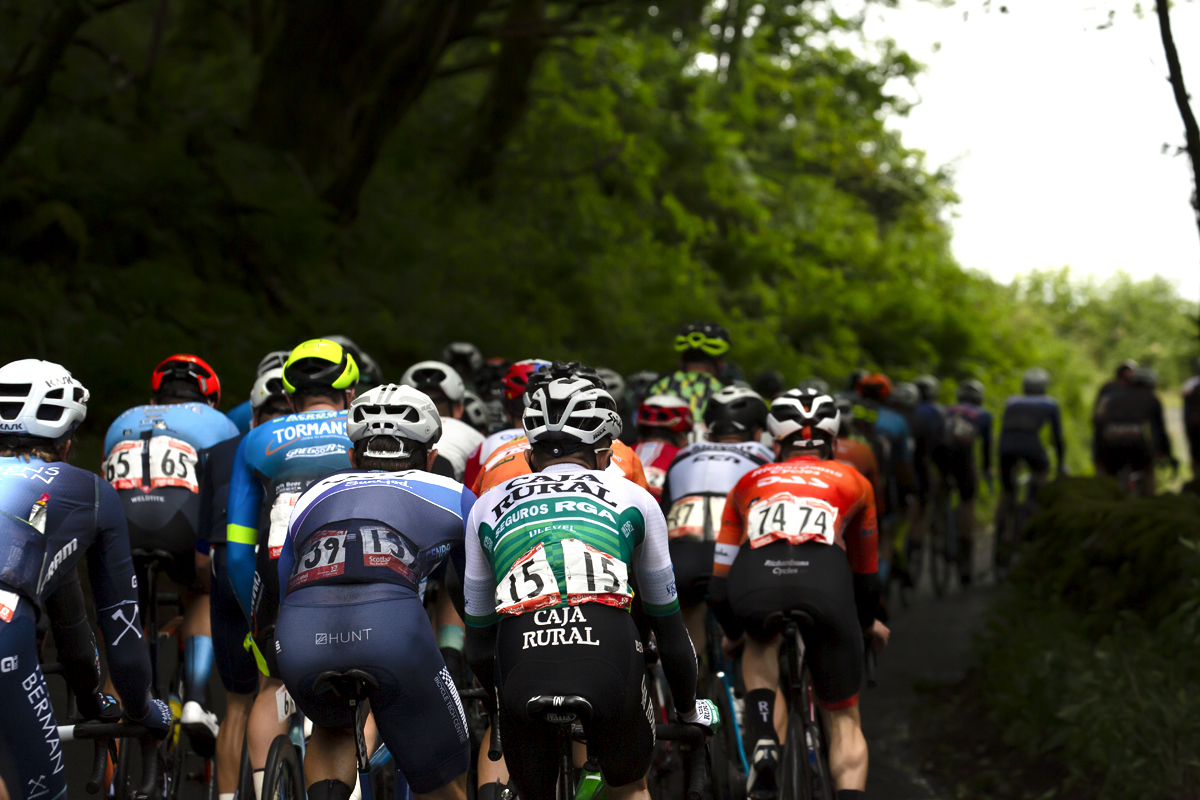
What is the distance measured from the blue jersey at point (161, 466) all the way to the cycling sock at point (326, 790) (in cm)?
258

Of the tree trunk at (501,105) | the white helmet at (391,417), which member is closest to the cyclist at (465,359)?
the white helmet at (391,417)

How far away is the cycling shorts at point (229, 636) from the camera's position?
6.21 meters

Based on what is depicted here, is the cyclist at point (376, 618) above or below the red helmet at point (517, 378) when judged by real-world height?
below

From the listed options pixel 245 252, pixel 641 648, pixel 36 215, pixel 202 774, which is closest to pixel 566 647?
pixel 641 648

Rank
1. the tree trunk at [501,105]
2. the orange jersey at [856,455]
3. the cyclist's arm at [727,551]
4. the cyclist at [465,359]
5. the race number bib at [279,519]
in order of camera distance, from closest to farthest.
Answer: the race number bib at [279,519] → the cyclist's arm at [727,551] → the orange jersey at [856,455] → the cyclist at [465,359] → the tree trunk at [501,105]

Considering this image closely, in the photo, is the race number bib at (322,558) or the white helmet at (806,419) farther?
the white helmet at (806,419)

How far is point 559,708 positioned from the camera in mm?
4020

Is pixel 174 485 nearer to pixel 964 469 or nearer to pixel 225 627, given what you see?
pixel 225 627

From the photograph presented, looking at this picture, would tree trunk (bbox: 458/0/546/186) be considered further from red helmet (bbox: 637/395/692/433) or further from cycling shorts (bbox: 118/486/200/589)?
cycling shorts (bbox: 118/486/200/589)

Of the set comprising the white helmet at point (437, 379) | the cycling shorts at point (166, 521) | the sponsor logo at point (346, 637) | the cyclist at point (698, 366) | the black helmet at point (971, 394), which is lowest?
the sponsor logo at point (346, 637)

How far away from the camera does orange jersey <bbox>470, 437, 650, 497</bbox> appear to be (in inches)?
231

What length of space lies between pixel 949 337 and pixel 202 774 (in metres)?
24.1

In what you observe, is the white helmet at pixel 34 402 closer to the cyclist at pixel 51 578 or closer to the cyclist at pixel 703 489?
the cyclist at pixel 51 578

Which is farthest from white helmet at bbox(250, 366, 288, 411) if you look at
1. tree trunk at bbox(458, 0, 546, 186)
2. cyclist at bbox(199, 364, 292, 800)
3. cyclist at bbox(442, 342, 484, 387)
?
tree trunk at bbox(458, 0, 546, 186)
